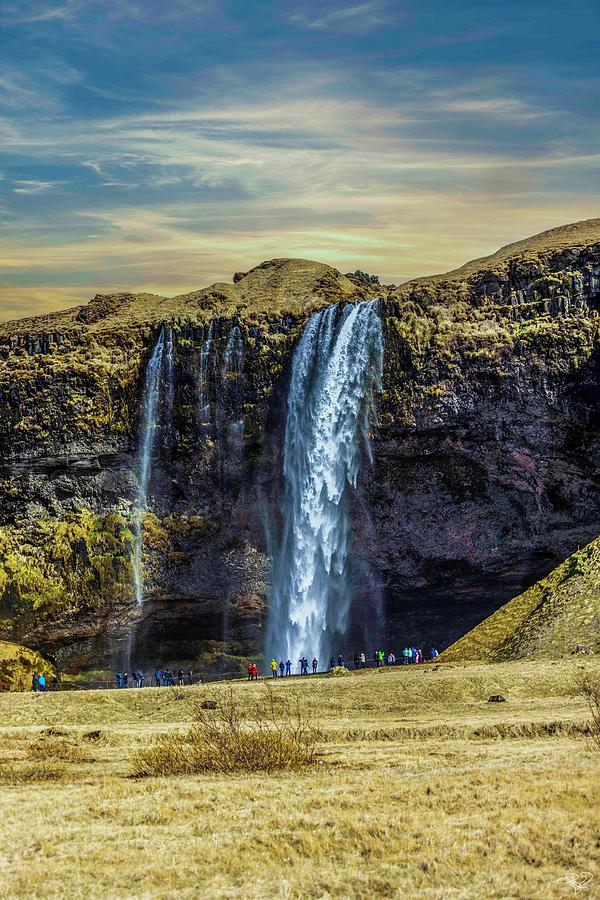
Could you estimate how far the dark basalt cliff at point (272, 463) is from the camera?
69500 millimetres

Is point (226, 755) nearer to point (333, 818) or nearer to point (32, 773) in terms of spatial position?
point (32, 773)

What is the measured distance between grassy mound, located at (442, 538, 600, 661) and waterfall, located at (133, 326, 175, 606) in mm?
26289

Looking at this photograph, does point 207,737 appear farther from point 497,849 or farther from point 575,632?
point 575,632

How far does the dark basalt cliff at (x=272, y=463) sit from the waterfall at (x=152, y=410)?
54 centimetres

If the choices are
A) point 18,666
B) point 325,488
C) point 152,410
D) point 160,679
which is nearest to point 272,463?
point 325,488

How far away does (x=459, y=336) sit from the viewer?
237ft

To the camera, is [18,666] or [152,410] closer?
[18,666]

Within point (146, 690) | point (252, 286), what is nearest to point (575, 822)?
point (146, 690)

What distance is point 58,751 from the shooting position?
A: 1292 inches

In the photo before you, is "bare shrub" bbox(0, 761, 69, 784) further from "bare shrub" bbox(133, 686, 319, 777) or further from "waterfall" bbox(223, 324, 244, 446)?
"waterfall" bbox(223, 324, 244, 446)

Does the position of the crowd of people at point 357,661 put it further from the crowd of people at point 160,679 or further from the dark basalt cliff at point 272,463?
the crowd of people at point 160,679

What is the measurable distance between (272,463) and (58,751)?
145ft

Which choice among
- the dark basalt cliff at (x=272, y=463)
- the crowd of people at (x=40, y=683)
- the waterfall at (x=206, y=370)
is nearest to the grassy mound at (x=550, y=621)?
the dark basalt cliff at (x=272, y=463)

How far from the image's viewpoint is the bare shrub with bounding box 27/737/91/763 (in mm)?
32094
